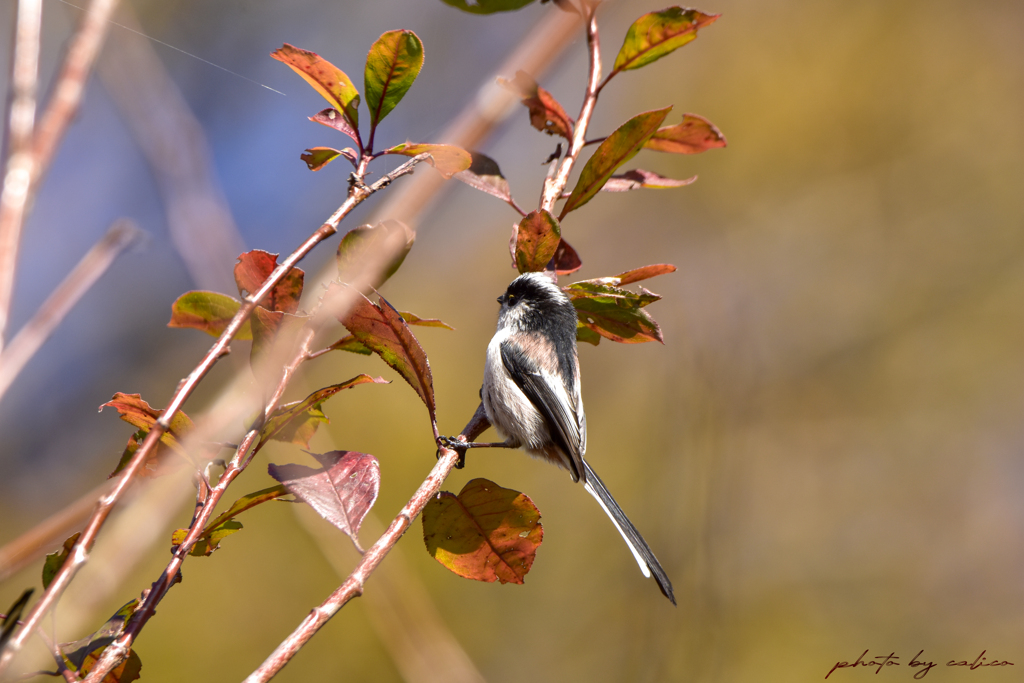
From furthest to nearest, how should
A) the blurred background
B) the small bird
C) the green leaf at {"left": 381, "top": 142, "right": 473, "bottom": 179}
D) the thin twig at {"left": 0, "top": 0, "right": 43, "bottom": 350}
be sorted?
the blurred background
the small bird
the green leaf at {"left": 381, "top": 142, "right": 473, "bottom": 179}
the thin twig at {"left": 0, "top": 0, "right": 43, "bottom": 350}

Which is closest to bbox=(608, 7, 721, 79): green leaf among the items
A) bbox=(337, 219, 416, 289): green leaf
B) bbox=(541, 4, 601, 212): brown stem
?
bbox=(541, 4, 601, 212): brown stem

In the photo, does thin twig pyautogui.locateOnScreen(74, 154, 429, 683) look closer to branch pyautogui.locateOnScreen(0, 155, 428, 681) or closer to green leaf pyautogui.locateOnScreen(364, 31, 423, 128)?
branch pyautogui.locateOnScreen(0, 155, 428, 681)

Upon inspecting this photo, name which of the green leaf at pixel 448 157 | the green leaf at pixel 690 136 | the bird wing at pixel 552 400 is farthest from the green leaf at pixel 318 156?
the bird wing at pixel 552 400

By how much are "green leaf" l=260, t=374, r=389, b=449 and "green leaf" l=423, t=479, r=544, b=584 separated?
22cm

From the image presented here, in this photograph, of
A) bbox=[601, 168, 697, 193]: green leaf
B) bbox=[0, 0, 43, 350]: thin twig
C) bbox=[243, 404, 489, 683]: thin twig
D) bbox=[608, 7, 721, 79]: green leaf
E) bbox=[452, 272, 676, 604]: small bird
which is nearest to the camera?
bbox=[0, 0, 43, 350]: thin twig

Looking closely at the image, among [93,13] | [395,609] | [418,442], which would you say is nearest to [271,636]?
[418,442]

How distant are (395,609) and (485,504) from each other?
268 mm

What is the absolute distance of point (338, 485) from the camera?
0.84 meters

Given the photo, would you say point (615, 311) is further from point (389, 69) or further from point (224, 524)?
point (224, 524)

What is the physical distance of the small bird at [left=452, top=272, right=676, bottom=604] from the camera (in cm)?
175

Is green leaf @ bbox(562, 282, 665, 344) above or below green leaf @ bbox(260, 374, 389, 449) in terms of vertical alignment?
above

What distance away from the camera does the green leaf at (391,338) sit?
879mm

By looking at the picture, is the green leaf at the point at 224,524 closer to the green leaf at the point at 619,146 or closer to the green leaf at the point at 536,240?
the green leaf at the point at 536,240

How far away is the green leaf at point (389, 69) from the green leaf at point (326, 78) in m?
0.05
